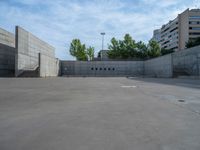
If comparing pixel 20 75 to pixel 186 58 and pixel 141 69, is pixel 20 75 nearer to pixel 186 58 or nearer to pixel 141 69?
pixel 186 58

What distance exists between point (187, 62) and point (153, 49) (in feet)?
117

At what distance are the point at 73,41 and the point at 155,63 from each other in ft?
110

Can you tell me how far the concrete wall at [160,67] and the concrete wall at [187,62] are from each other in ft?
4.72

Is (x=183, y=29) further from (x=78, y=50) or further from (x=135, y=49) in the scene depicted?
(x=78, y=50)

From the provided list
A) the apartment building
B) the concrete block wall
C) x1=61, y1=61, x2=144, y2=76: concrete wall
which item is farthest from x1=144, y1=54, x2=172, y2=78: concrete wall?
the apartment building

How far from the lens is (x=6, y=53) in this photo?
1608 inches

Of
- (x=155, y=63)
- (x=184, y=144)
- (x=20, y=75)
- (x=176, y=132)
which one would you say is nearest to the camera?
(x=184, y=144)

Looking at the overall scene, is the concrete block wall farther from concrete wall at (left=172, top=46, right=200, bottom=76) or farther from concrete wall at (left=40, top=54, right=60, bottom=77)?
concrete wall at (left=172, top=46, right=200, bottom=76)

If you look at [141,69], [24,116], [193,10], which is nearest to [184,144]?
[24,116]

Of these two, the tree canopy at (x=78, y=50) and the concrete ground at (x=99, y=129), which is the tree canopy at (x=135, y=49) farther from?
Answer: the concrete ground at (x=99, y=129)

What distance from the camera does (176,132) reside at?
15.7 feet

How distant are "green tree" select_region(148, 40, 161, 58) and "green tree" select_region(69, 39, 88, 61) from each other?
21.0 meters

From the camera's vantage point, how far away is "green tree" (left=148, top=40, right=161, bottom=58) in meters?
73.8

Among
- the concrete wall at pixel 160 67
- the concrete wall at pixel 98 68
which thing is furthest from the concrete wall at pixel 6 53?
the concrete wall at pixel 160 67
